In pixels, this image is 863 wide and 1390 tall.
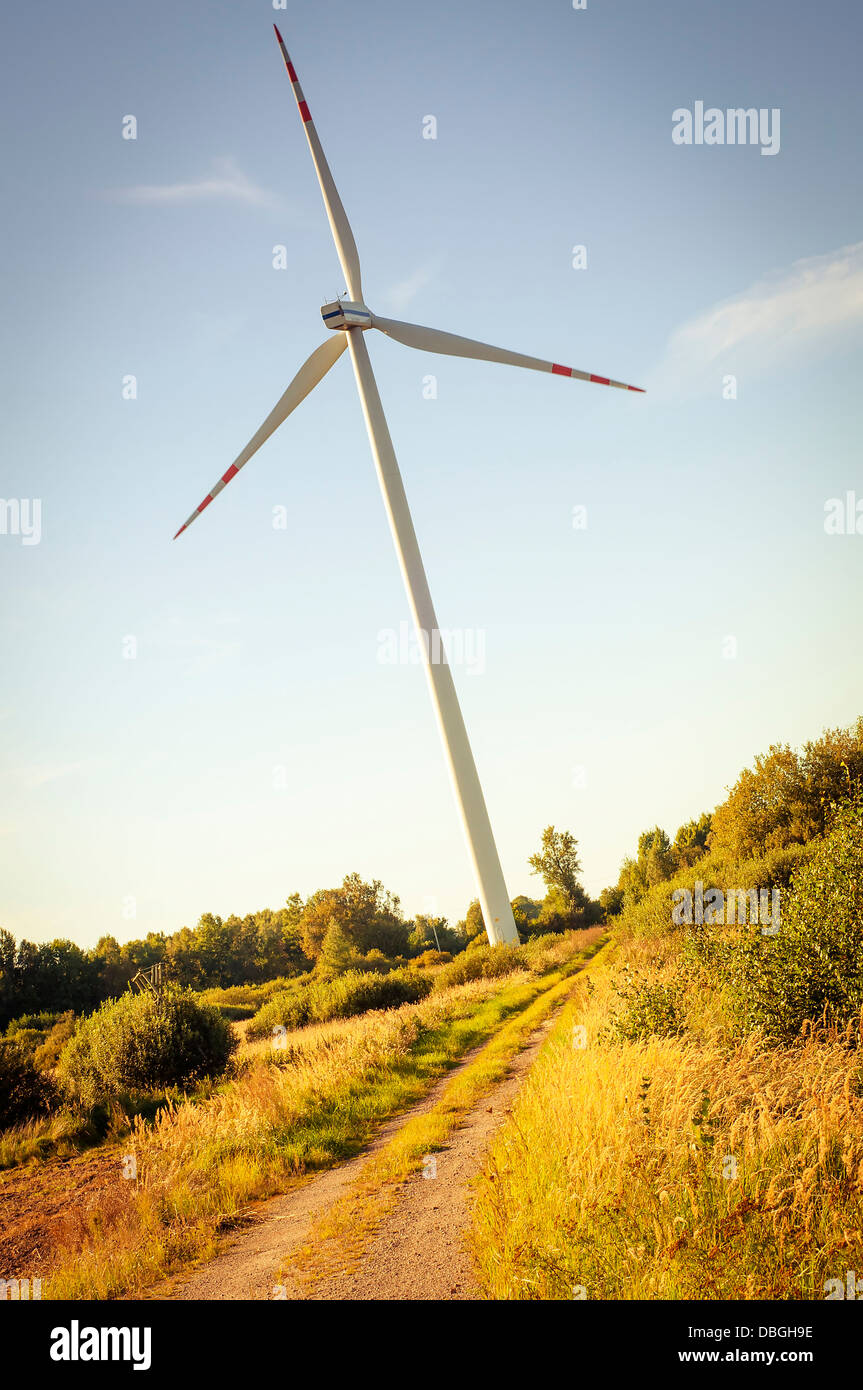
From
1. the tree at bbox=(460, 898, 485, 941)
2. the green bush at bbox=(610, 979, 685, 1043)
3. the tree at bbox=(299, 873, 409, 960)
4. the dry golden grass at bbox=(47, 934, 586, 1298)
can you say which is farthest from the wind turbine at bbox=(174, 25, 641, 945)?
the tree at bbox=(460, 898, 485, 941)

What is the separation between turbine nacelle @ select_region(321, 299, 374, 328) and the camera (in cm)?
3544

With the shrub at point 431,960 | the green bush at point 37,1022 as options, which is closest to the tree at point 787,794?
the shrub at point 431,960

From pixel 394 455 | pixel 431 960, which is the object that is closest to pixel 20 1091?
pixel 394 455

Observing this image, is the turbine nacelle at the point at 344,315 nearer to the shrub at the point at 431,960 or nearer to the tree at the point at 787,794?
the tree at the point at 787,794

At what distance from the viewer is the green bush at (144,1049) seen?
79.5 feet

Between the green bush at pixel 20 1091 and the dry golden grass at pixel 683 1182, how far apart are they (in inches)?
862

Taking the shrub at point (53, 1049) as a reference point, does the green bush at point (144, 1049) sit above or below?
above

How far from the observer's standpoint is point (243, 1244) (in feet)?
31.9

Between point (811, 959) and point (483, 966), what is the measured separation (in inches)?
1079

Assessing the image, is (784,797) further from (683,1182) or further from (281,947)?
(281,947)

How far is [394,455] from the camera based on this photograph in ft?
113

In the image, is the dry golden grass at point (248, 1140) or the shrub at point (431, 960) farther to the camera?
the shrub at point (431, 960)
